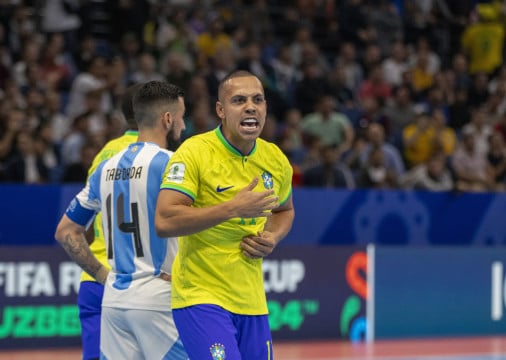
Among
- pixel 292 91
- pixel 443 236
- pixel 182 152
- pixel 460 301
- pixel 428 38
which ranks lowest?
pixel 460 301

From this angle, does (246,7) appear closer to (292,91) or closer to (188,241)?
(292,91)

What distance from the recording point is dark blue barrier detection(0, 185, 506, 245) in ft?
38.2

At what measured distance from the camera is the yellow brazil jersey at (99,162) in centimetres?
655

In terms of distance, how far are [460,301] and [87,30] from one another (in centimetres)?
682

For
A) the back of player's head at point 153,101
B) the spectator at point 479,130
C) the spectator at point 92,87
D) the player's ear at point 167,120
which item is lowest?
the player's ear at point 167,120

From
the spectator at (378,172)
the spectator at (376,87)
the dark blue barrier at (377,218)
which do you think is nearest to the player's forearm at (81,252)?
the dark blue barrier at (377,218)

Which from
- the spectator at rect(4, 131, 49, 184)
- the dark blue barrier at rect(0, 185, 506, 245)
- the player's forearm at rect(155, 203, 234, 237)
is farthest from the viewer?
the spectator at rect(4, 131, 49, 184)

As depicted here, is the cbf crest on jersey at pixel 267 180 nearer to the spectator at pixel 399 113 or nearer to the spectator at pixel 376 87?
the spectator at pixel 399 113

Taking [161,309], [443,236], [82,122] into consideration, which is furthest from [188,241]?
[443,236]

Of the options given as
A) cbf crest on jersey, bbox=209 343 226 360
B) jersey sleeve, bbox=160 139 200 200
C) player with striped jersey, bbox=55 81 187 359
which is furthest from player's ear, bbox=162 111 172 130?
cbf crest on jersey, bbox=209 343 226 360

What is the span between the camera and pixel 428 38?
68.4 ft

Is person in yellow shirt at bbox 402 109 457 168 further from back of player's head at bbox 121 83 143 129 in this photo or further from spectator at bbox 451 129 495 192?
back of player's head at bbox 121 83 143 129

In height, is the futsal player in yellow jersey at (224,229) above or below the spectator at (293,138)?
below

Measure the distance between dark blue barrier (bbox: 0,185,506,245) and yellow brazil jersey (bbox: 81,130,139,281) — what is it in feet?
16.5
